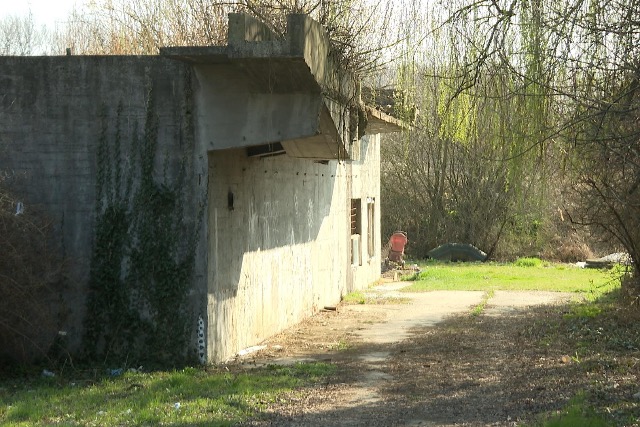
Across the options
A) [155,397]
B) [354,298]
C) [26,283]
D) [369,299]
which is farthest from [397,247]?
[155,397]

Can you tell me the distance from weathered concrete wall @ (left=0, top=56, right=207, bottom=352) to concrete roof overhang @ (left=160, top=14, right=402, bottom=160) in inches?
29.7

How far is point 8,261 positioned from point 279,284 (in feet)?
18.4

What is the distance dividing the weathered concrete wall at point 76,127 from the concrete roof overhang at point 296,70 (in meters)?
0.76

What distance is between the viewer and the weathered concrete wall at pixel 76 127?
40.3 feet

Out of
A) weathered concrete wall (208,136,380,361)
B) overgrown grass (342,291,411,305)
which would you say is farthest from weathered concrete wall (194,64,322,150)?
overgrown grass (342,291,411,305)

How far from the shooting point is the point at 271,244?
15.3 meters

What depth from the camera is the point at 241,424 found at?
29.3 feet

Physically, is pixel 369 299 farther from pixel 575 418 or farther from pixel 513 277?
pixel 575 418

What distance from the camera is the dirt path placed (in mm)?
9398

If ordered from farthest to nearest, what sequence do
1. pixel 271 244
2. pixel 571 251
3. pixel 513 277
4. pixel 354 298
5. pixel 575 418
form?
pixel 571 251 < pixel 513 277 < pixel 354 298 < pixel 271 244 < pixel 575 418

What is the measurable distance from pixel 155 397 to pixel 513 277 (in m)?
18.6

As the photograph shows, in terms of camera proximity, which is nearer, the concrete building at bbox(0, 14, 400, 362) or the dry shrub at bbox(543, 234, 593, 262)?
the concrete building at bbox(0, 14, 400, 362)

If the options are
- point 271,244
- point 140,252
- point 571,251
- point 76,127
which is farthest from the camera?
point 571,251

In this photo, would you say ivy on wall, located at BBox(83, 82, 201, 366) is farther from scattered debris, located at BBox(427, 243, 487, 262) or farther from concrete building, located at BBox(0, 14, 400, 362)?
scattered debris, located at BBox(427, 243, 487, 262)
